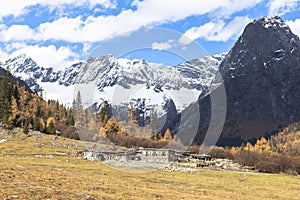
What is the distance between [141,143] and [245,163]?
42200 mm

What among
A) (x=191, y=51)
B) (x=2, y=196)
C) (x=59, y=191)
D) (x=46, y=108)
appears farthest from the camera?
(x=46, y=108)

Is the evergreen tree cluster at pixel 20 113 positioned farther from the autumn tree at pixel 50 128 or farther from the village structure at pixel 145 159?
the village structure at pixel 145 159

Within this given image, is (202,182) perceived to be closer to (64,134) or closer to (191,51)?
(191,51)

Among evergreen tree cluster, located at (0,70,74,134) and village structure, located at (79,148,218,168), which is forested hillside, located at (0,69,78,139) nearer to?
evergreen tree cluster, located at (0,70,74,134)

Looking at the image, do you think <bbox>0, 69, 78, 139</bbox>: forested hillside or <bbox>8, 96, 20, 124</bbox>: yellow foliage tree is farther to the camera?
Result: <bbox>0, 69, 78, 139</bbox>: forested hillside

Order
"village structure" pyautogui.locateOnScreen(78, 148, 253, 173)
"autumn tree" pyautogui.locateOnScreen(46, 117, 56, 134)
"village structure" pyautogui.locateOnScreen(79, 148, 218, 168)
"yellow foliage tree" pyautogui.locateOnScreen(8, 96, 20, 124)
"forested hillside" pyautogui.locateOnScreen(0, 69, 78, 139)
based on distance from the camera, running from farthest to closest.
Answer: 1. "autumn tree" pyautogui.locateOnScreen(46, 117, 56, 134)
2. "forested hillside" pyautogui.locateOnScreen(0, 69, 78, 139)
3. "yellow foliage tree" pyautogui.locateOnScreen(8, 96, 20, 124)
4. "village structure" pyautogui.locateOnScreen(79, 148, 218, 168)
5. "village structure" pyautogui.locateOnScreen(78, 148, 253, 173)

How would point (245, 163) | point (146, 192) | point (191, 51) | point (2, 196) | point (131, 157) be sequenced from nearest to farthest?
point (2, 196)
point (146, 192)
point (191, 51)
point (131, 157)
point (245, 163)

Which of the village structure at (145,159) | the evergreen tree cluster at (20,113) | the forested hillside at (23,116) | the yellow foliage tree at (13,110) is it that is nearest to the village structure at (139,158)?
the village structure at (145,159)

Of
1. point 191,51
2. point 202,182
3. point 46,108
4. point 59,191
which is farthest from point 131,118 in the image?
point 59,191

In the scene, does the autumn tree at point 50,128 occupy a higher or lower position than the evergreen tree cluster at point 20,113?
lower

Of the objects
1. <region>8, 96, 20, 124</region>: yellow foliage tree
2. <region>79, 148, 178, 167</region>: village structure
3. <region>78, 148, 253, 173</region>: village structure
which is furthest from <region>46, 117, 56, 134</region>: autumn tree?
<region>79, 148, 178, 167</region>: village structure

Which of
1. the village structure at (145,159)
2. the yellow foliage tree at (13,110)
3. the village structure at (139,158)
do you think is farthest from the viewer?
the yellow foliage tree at (13,110)

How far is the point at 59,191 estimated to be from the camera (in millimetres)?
38688

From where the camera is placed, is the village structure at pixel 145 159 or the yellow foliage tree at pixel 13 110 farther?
the yellow foliage tree at pixel 13 110
